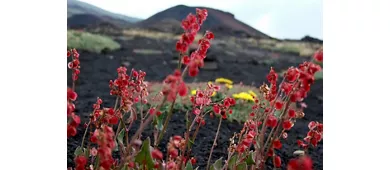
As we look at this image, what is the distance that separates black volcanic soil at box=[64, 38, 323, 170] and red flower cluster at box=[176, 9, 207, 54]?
37.4 inches

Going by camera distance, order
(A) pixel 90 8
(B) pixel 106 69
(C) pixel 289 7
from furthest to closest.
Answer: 1. (B) pixel 106 69
2. (C) pixel 289 7
3. (A) pixel 90 8

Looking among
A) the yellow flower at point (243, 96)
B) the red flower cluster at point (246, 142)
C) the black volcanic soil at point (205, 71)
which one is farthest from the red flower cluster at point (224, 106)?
the yellow flower at point (243, 96)

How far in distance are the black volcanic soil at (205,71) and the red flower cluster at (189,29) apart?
951mm

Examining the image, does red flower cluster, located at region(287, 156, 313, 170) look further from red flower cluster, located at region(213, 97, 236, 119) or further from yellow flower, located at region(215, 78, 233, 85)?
yellow flower, located at region(215, 78, 233, 85)

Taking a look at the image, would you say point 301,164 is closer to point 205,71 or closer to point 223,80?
point 223,80

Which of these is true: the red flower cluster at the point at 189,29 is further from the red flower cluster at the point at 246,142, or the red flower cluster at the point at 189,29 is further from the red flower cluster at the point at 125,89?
the red flower cluster at the point at 246,142

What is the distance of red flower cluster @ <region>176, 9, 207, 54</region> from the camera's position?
3.08 ft

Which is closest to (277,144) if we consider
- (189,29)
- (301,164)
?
(301,164)

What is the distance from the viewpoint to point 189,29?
39.7 inches
